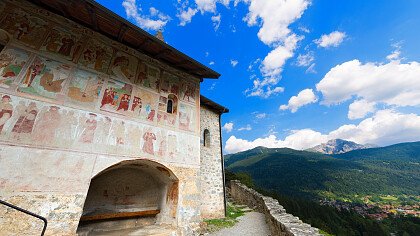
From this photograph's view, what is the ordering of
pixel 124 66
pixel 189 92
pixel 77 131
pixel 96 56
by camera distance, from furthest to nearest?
pixel 189 92, pixel 124 66, pixel 96 56, pixel 77 131

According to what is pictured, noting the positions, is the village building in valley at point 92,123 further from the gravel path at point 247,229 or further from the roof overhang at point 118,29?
the gravel path at point 247,229

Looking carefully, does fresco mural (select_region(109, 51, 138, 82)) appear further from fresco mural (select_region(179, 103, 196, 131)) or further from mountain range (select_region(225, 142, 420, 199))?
mountain range (select_region(225, 142, 420, 199))

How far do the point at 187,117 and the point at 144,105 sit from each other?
1.91 m

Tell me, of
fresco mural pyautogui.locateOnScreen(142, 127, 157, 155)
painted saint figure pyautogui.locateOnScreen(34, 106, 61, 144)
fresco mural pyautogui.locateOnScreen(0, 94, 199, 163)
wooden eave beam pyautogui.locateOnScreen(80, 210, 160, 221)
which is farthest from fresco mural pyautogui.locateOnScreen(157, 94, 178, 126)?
wooden eave beam pyautogui.locateOnScreen(80, 210, 160, 221)

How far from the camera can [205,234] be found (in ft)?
22.5

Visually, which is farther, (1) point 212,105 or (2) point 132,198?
(1) point 212,105

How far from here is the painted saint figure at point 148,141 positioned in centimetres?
618

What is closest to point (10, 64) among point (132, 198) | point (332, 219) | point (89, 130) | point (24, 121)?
point (24, 121)

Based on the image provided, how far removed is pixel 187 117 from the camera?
787cm

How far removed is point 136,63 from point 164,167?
3972 millimetres

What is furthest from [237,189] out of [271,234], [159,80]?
[159,80]

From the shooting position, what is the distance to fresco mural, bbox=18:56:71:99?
469 centimetres

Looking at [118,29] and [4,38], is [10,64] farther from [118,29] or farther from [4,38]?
[118,29]

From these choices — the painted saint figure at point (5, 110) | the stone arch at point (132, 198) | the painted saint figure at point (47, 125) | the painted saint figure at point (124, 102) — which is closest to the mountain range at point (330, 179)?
the stone arch at point (132, 198)
